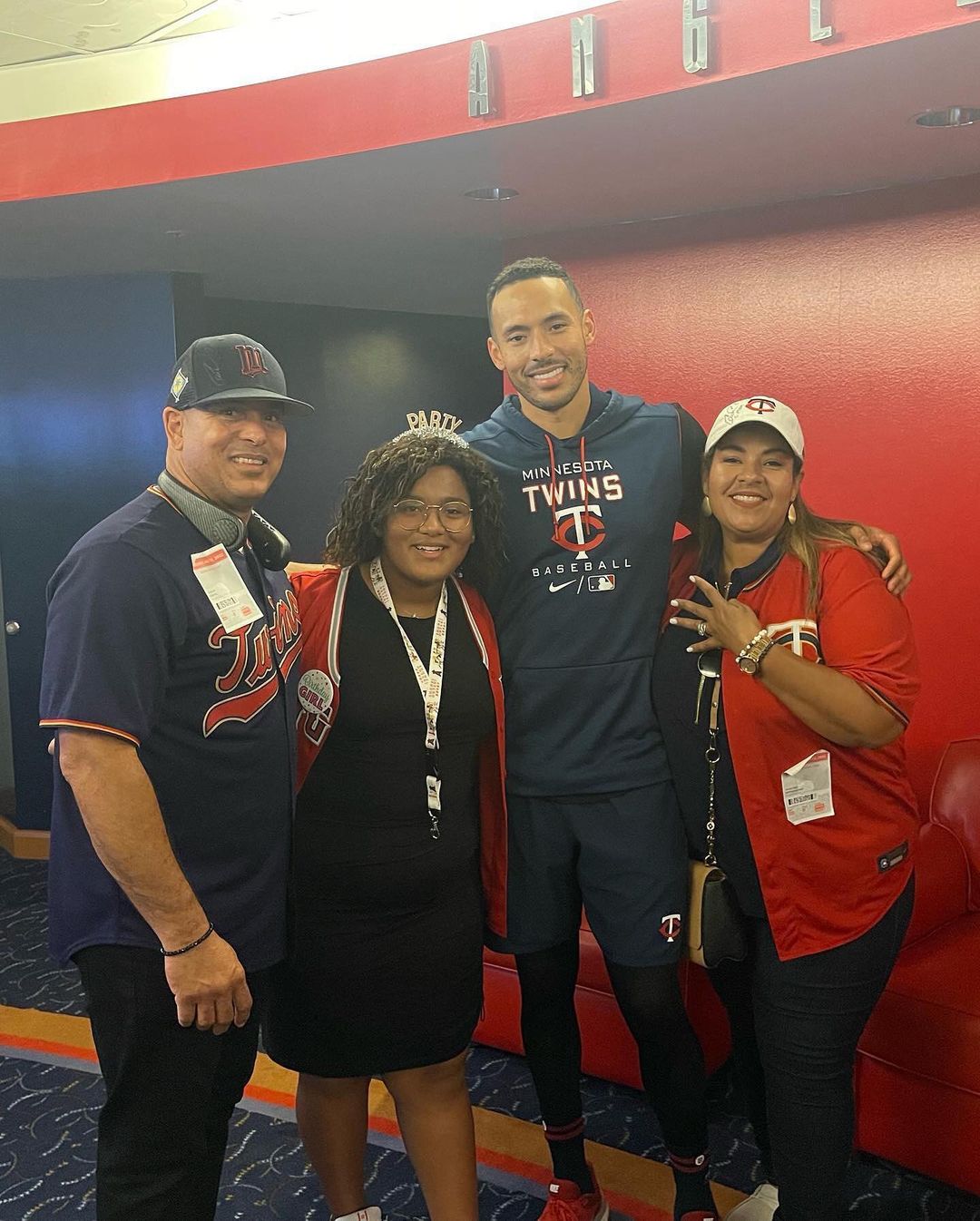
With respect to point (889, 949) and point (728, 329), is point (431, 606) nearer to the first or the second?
point (889, 949)

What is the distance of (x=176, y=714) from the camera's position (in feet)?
5.82

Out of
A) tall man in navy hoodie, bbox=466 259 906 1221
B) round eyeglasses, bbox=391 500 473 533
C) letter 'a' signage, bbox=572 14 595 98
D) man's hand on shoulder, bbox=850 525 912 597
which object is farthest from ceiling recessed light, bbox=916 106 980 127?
round eyeglasses, bbox=391 500 473 533

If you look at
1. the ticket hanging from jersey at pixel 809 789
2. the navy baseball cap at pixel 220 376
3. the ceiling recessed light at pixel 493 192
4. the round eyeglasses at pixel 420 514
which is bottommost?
the ticket hanging from jersey at pixel 809 789

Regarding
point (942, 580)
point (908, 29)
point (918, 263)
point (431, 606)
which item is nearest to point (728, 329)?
point (918, 263)

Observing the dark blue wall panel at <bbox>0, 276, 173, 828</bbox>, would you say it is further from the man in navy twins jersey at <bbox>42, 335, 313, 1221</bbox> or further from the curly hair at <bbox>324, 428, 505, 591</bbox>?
the man in navy twins jersey at <bbox>42, 335, 313, 1221</bbox>

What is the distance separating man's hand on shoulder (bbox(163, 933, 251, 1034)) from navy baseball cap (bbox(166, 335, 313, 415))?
2.88ft

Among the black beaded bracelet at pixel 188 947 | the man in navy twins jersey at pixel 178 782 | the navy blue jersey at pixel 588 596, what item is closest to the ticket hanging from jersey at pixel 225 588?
the man in navy twins jersey at pixel 178 782

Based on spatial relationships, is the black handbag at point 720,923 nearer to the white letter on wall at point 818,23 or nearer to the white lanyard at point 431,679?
the white lanyard at point 431,679

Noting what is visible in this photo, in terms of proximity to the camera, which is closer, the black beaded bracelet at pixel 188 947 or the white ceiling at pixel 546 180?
the black beaded bracelet at pixel 188 947

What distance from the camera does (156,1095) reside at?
5.83 ft

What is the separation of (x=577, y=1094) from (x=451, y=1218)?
36 cm

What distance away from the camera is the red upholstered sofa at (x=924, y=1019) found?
2373 mm

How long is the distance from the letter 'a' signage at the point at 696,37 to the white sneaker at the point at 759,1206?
2.38 meters

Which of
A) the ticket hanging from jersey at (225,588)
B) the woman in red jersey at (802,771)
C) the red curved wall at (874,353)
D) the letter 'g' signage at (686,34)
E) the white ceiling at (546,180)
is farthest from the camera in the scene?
the red curved wall at (874,353)
